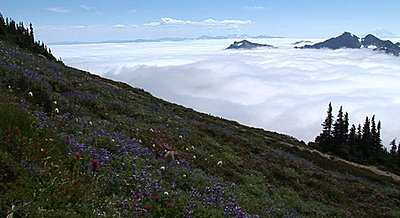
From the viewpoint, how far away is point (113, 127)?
10031mm

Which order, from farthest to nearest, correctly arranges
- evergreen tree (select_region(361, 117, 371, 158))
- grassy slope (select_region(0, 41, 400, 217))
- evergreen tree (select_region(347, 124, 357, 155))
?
evergreen tree (select_region(347, 124, 357, 155)), evergreen tree (select_region(361, 117, 371, 158)), grassy slope (select_region(0, 41, 400, 217))

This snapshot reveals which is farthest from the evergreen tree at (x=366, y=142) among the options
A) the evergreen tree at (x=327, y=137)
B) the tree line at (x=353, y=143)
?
the evergreen tree at (x=327, y=137)

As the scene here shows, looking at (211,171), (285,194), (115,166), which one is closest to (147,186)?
(115,166)

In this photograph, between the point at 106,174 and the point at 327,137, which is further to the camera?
the point at 327,137

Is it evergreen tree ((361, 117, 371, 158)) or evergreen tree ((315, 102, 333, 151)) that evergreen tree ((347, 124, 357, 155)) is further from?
evergreen tree ((315, 102, 333, 151))

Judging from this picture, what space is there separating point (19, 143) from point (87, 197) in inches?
68.8

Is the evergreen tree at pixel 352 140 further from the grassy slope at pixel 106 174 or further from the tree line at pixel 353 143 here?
the grassy slope at pixel 106 174

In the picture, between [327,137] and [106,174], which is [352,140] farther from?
[106,174]

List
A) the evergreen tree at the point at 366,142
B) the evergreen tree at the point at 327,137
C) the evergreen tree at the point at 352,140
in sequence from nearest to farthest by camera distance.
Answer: the evergreen tree at the point at 366,142, the evergreen tree at the point at 327,137, the evergreen tree at the point at 352,140

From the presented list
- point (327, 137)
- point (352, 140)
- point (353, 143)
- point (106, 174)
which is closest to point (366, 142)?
point (353, 143)

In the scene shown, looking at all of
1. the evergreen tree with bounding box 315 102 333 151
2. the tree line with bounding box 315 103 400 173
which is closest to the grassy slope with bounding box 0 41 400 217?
the tree line with bounding box 315 103 400 173

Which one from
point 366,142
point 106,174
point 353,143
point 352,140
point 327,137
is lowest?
point 353,143

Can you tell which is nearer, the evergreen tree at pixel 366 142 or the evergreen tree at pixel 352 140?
the evergreen tree at pixel 366 142

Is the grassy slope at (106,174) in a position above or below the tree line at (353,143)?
above
